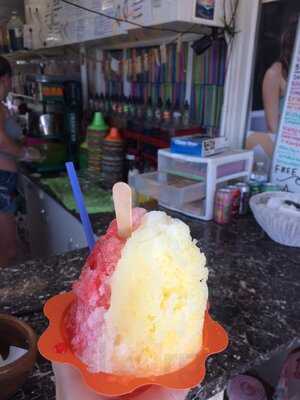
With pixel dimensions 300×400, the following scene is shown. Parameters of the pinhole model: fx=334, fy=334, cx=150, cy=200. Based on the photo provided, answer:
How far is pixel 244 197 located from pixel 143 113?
91 cm

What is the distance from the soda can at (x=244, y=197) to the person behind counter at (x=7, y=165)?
1234 mm

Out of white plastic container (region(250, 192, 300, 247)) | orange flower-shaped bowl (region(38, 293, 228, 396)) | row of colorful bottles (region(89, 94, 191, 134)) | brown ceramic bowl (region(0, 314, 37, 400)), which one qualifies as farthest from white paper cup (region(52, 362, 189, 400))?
row of colorful bottles (region(89, 94, 191, 134))

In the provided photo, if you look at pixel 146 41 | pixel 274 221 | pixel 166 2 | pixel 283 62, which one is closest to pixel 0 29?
pixel 146 41

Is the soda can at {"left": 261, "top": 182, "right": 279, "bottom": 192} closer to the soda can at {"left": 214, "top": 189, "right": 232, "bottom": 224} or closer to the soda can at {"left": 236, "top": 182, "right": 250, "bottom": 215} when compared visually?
the soda can at {"left": 236, "top": 182, "right": 250, "bottom": 215}

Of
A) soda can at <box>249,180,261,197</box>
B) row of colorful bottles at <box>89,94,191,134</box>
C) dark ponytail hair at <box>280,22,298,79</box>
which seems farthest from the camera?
Answer: row of colorful bottles at <box>89,94,191,134</box>

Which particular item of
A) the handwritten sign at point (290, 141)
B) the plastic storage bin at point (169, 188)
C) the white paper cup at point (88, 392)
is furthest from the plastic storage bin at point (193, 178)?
the white paper cup at point (88, 392)

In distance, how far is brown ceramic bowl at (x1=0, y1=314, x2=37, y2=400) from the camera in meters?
0.48

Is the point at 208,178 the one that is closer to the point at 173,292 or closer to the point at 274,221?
the point at 274,221

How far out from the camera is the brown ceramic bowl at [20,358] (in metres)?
0.48

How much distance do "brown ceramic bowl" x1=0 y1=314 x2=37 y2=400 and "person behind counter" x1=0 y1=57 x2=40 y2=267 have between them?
1.40 m

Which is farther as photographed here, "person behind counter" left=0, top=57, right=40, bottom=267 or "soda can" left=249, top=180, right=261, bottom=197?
"person behind counter" left=0, top=57, right=40, bottom=267

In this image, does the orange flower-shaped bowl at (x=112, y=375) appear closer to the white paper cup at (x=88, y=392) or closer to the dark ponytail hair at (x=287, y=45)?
the white paper cup at (x=88, y=392)

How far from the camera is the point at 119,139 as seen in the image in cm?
195

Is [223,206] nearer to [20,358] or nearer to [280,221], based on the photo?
[280,221]
